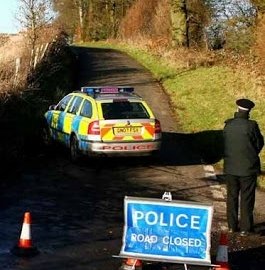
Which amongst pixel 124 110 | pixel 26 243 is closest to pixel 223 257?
pixel 26 243

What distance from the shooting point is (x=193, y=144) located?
60.6 feet

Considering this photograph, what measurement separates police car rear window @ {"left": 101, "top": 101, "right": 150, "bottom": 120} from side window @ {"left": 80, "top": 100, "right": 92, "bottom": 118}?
13.5 inches

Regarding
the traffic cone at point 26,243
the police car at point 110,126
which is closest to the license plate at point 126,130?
the police car at point 110,126

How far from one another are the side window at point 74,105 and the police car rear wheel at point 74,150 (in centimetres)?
90

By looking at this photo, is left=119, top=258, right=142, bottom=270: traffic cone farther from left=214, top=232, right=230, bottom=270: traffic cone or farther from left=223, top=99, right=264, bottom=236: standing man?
left=223, top=99, right=264, bottom=236: standing man

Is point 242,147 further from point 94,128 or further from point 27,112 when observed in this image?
point 27,112

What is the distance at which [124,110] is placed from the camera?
15141mm

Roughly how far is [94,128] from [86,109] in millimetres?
1043

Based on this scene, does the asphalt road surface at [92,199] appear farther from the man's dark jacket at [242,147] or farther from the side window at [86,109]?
the side window at [86,109]

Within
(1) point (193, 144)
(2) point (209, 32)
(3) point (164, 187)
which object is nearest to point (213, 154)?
(1) point (193, 144)

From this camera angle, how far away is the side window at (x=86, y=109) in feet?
50.0

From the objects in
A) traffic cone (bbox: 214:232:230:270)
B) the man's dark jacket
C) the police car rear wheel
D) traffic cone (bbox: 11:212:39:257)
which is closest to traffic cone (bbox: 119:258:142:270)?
traffic cone (bbox: 214:232:230:270)

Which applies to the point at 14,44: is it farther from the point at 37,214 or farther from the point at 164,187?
the point at 37,214

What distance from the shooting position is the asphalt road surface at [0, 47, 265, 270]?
8.10 m
